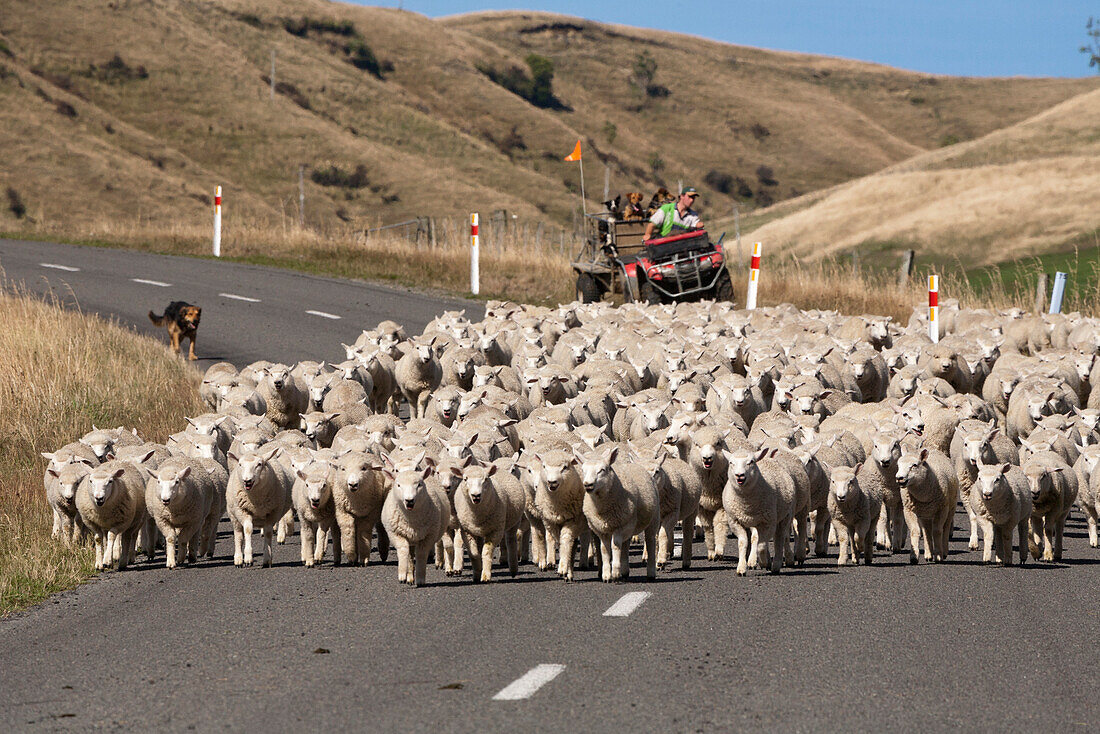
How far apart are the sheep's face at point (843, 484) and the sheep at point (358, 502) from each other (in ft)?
12.0

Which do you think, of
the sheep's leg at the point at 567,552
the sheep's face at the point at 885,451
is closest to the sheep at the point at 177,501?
the sheep's leg at the point at 567,552

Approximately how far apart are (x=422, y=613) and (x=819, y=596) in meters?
2.85

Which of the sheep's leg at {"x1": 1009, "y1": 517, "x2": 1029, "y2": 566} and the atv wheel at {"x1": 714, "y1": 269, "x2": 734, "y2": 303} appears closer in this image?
the sheep's leg at {"x1": 1009, "y1": 517, "x2": 1029, "y2": 566}

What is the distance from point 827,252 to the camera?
232 feet

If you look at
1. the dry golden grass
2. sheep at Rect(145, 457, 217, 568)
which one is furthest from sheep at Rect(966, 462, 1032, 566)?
the dry golden grass

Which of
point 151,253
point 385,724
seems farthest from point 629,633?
point 151,253

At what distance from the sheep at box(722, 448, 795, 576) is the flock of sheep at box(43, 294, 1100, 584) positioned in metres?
0.02

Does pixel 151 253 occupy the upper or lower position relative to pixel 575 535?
upper

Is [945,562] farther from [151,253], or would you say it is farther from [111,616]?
[151,253]

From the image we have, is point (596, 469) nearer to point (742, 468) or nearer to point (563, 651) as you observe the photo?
point (742, 468)

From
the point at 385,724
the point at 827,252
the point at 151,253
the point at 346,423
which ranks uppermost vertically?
the point at 827,252

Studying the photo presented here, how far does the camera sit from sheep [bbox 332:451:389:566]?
38.1 feet

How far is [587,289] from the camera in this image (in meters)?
29.1

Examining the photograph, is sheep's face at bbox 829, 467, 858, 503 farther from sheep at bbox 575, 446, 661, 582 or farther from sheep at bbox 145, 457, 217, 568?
sheep at bbox 145, 457, 217, 568
